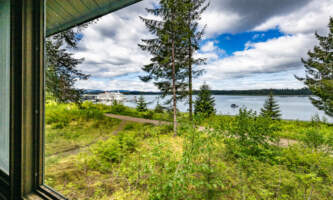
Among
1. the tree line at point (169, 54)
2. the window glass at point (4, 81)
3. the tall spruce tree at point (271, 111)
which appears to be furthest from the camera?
the tree line at point (169, 54)

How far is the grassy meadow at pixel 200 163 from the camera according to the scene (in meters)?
0.98

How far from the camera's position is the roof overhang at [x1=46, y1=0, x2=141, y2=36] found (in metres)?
1.05

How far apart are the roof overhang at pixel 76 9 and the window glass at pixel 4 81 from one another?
0.85 ft

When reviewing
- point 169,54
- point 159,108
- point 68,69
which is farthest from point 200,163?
point 169,54

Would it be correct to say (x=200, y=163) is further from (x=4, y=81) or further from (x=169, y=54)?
(x=169, y=54)

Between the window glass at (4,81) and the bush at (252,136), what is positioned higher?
the window glass at (4,81)

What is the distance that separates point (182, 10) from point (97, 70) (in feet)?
9.77

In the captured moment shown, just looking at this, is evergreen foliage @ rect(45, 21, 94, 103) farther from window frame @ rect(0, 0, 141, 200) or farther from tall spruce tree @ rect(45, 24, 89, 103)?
window frame @ rect(0, 0, 141, 200)

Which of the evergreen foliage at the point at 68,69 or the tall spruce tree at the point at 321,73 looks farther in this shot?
the evergreen foliage at the point at 68,69

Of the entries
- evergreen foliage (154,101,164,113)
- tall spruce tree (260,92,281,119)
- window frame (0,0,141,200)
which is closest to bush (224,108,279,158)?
tall spruce tree (260,92,281,119)

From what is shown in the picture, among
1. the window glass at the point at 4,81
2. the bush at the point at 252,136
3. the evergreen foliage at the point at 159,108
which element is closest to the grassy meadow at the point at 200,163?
the bush at the point at 252,136

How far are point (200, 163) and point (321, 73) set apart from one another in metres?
1.61

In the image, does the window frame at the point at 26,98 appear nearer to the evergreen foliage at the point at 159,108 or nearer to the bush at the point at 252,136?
the bush at the point at 252,136

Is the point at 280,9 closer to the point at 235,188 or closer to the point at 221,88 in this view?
the point at 221,88
